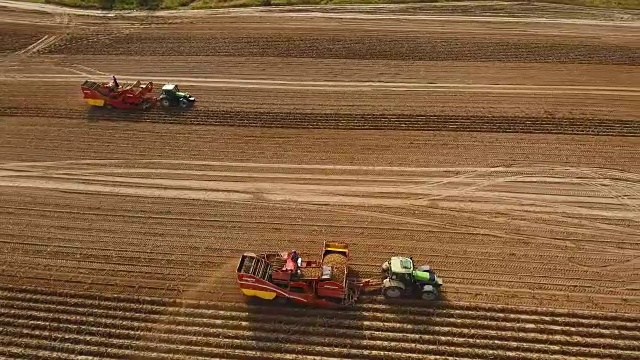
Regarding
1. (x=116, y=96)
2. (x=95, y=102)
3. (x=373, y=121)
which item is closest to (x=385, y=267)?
(x=373, y=121)

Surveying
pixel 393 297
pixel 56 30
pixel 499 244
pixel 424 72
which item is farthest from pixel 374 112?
pixel 56 30

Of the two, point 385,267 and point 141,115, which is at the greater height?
point 141,115

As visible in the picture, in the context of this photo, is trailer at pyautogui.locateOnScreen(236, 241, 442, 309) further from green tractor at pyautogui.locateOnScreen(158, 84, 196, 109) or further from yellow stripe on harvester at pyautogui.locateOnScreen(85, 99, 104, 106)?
yellow stripe on harvester at pyautogui.locateOnScreen(85, 99, 104, 106)

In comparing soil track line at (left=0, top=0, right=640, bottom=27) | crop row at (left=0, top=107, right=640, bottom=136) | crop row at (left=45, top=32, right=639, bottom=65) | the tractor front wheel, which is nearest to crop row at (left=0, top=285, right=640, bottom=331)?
crop row at (left=0, top=107, right=640, bottom=136)

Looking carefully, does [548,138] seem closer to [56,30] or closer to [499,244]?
[499,244]

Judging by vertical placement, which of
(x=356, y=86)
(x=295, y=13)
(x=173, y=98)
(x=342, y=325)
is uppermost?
(x=295, y=13)

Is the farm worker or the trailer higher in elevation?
the farm worker

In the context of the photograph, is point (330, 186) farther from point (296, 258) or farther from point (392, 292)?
point (392, 292)
